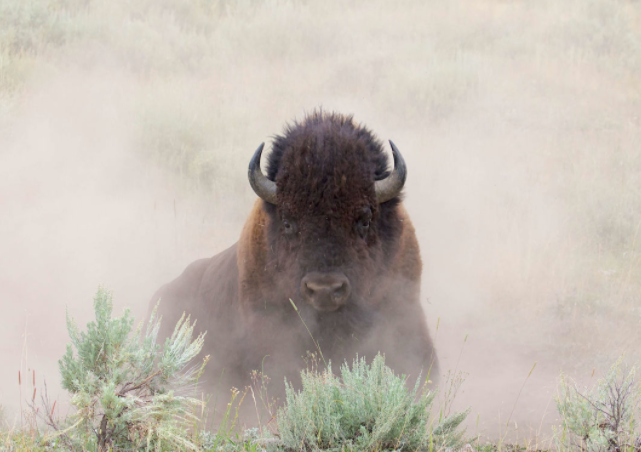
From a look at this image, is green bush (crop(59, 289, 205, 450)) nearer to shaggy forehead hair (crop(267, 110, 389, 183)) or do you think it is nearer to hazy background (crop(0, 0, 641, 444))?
shaggy forehead hair (crop(267, 110, 389, 183))

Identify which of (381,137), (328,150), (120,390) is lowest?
(120,390)

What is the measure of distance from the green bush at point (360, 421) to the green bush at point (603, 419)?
533 mm

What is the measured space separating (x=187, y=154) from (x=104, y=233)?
1.96 metres

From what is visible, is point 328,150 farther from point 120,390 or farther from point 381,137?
point 381,137

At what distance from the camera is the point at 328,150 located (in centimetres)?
386

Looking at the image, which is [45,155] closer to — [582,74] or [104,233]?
[104,233]

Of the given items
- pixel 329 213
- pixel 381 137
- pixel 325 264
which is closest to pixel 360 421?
pixel 325 264

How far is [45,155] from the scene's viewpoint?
Result: 9305 mm

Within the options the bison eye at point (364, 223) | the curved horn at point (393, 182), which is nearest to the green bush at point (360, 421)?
the bison eye at point (364, 223)

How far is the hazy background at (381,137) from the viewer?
6750mm

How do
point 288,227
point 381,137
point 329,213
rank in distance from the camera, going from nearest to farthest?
point 329,213, point 288,227, point 381,137

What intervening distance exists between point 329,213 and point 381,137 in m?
7.20

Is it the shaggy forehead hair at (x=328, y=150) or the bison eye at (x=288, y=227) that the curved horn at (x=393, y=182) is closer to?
the shaggy forehead hair at (x=328, y=150)

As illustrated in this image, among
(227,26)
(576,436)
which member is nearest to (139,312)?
(576,436)
